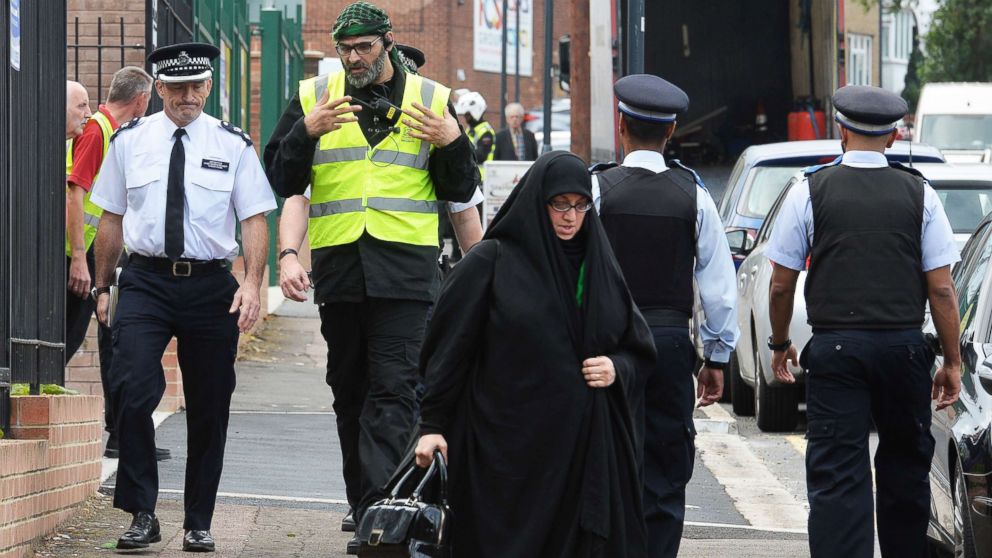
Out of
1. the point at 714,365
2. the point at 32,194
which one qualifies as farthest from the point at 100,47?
the point at 714,365

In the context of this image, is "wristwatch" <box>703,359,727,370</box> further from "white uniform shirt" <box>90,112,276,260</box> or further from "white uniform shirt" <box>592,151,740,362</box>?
"white uniform shirt" <box>90,112,276,260</box>

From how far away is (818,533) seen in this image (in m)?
6.72

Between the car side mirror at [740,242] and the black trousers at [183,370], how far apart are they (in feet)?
16.9

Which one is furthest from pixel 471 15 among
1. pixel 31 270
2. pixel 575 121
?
pixel 31 270

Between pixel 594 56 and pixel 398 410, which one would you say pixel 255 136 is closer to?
pixel 594 56

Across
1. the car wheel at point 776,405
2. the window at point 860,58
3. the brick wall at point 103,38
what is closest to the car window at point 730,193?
the car wheel at point 776,405

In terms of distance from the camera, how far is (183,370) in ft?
24.4

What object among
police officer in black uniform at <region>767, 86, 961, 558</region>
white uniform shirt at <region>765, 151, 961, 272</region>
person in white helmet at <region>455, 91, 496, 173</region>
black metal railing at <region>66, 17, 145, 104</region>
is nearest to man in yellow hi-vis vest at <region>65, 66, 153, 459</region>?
black metal railing at <region>66, 17, 145, 104</region>

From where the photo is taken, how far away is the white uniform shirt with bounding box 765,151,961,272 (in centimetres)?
680

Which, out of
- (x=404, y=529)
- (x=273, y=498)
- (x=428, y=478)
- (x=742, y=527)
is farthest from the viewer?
(x=273, y=498)

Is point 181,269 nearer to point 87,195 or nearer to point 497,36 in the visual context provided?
point 87,195

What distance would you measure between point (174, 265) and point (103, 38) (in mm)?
4677

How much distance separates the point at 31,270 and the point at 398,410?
164 cm

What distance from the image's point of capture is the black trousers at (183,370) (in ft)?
23.8
